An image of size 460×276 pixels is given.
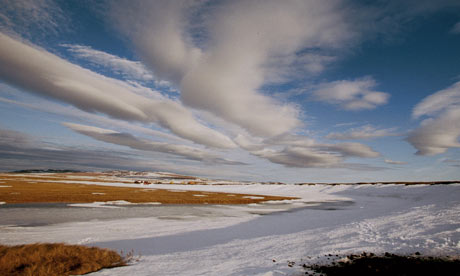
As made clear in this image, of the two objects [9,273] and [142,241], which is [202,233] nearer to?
[142,241]

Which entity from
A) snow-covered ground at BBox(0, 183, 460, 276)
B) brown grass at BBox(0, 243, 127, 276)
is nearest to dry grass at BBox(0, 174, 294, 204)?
snow-covered ground at BBox(0, 183, 460, 276)

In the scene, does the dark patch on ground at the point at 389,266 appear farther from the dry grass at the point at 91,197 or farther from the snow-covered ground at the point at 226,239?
the dry grass at the point at 91,197

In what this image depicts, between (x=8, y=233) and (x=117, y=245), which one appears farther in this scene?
(x=8, y=233)

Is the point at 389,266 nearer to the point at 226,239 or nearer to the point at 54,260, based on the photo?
the point at 226,239

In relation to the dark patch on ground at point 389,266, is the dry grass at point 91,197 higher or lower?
lower

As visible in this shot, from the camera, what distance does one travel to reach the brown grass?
8.06 metres

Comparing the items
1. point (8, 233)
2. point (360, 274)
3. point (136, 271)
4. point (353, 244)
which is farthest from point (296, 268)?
point (8, 233)

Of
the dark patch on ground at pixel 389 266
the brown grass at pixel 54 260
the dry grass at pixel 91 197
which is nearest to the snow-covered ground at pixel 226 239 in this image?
the dark patch on ground at pixel 389 266

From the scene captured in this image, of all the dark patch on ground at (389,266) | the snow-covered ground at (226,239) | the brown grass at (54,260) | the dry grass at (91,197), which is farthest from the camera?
the dry grass at (91,197)

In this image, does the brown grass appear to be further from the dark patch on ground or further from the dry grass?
the dry grass

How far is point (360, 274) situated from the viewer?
7422 mm

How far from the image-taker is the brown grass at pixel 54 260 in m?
8.06

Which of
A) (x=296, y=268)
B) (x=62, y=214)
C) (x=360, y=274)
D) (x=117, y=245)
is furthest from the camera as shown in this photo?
(x=62, y=214)

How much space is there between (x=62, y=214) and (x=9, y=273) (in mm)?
15071
